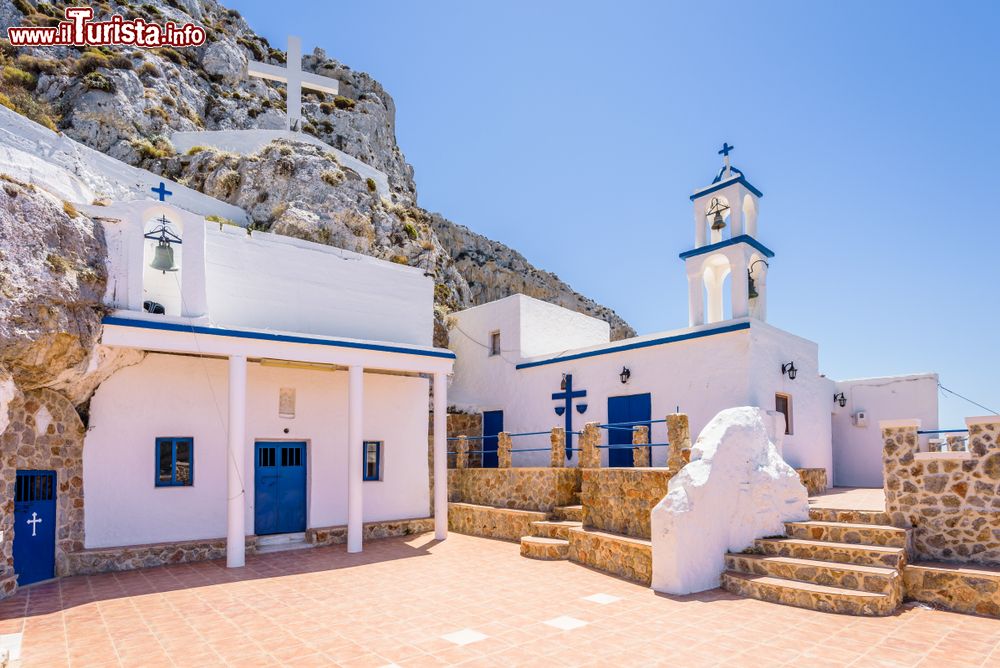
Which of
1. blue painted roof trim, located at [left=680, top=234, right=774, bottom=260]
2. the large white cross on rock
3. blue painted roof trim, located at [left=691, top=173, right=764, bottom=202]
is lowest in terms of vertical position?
blue painted roof trim, located at [left=680, top=234, right=774, bottom=260]

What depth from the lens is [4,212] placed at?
26.6ft

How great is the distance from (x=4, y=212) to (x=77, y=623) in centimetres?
550

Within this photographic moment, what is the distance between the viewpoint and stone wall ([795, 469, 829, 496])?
41.8 feet

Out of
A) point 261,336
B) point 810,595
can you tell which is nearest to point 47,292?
point 261,336

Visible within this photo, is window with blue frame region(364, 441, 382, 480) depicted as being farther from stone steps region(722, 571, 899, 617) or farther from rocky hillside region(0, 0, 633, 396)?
stone steps region(722, 571, 899, 617)

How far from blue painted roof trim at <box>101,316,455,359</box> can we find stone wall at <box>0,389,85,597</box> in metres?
1.67

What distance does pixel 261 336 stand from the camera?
11039 mm

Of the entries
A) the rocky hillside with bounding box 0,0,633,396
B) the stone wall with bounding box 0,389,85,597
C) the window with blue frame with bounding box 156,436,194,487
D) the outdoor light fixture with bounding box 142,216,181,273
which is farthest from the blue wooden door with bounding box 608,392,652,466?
the stone wall with bounding box 0,389,85,597

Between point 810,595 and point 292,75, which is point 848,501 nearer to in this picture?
point 810,595

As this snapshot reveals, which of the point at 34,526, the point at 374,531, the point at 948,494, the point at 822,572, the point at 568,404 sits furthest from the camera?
the point at 568,404

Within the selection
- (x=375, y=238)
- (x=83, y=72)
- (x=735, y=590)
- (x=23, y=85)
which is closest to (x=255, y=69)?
(x=83, y=72)

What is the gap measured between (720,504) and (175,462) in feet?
32.0

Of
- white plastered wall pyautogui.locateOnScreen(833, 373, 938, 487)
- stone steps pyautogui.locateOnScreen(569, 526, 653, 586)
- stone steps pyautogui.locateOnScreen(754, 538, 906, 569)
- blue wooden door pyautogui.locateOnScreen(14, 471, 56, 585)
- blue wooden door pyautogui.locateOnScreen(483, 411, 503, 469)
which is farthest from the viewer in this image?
blue wooden door pyautogui.locateOnScreen(483, 411, 503, 469)

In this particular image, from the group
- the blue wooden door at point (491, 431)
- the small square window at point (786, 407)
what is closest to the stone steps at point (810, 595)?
the small square window at point (786, 407)
